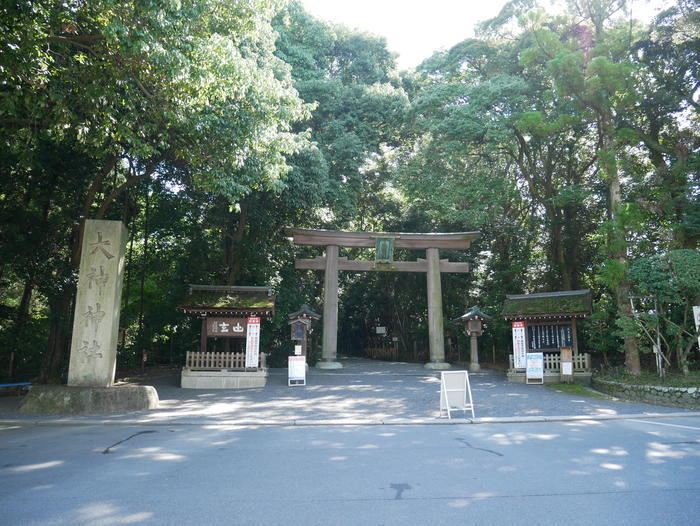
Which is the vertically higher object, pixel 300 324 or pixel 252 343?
pixel 300 324

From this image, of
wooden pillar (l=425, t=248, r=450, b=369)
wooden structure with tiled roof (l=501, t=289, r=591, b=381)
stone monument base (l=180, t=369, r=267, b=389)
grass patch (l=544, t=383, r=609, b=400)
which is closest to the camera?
grass patch (l=544, t=383, r=609, b=400)

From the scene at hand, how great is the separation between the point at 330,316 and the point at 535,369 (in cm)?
791

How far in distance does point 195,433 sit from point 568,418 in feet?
23.3

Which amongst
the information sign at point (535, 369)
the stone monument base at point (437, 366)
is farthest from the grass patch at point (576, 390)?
the stone monument base at point (437, 366)

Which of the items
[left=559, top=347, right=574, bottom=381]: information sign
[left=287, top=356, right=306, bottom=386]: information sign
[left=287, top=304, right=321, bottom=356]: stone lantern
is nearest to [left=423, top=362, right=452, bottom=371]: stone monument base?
[left=559, top=347, right=574, bottom=381]: information sign

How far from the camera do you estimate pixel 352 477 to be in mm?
4953

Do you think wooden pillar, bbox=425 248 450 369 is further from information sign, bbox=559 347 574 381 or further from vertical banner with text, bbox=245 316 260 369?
vertical banner with text, bbox=245 316 260 369

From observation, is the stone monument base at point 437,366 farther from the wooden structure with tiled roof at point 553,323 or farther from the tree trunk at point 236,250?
the tree trunk at point 236,250

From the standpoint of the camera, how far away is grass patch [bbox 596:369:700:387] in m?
11.3

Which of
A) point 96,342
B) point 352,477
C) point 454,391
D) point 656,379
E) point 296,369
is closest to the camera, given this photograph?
point 352,477

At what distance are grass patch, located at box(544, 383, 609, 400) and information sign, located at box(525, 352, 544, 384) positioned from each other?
0.36m

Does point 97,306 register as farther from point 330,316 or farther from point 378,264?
point 378,264

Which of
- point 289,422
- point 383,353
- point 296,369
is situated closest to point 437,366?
point 296,369

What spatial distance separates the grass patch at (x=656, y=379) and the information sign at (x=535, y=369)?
1.71 meters
